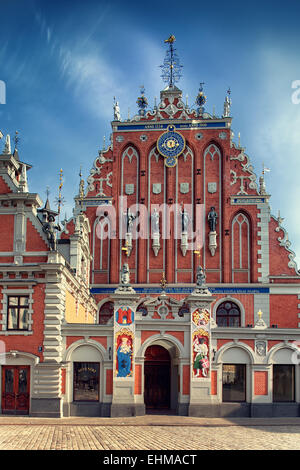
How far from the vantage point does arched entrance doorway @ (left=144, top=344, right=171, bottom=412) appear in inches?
1303

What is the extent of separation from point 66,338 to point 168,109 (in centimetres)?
2105

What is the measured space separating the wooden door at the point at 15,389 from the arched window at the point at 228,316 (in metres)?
16.0

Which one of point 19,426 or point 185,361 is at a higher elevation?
point 185,361

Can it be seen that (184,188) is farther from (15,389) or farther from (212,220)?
(15,389)

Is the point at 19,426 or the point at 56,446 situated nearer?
the point at 56,446

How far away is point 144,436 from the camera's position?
75.3ft

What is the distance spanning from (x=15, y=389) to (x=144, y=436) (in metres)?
8.41

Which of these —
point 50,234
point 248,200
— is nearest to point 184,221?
point 248,200

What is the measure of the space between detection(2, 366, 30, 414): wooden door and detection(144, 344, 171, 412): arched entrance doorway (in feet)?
23.2

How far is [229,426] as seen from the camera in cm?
A: 2661

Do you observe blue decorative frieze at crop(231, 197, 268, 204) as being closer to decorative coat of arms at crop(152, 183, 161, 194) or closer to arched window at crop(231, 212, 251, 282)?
arched window at crop(231, 212, 251, 282)

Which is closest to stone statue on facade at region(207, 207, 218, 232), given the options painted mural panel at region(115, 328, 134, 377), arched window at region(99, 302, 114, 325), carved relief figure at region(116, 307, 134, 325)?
arched window at region(99, 302, 114, 325)
